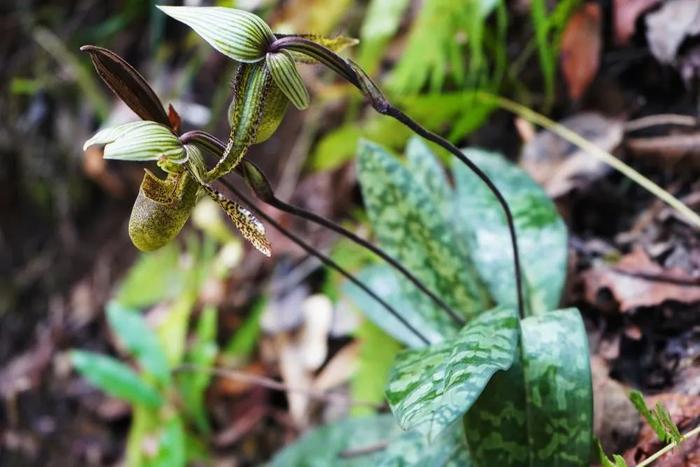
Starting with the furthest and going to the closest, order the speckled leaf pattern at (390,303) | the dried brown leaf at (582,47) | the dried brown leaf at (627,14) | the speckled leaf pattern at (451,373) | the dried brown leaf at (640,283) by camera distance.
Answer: the dried brown leaf at (582,47)
the dried brown leaf at (627,14)
the speckled leaf pattern at (390,303)
the dried brown leaf at (640,283)
the speckled leaf pattern at (451,373)

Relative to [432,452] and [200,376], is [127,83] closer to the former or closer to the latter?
[432,452]

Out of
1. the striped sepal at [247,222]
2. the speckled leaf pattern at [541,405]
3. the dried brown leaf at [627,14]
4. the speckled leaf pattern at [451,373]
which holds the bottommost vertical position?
the speckled leaf pattern at [541,405]

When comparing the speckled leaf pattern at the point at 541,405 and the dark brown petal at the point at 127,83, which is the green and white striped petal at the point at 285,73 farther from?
the speckled leaf pattern at the point at 541,405

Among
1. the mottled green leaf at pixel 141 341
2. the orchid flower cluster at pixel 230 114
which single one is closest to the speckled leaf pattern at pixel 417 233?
the orchid flower cluster at pixel 230 114

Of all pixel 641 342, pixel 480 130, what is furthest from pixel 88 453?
pixel 641 342

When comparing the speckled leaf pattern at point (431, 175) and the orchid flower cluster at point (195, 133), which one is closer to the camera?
the orchid flower cluster at point (195, 133)

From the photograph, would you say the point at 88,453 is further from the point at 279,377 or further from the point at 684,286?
the point at 684,286

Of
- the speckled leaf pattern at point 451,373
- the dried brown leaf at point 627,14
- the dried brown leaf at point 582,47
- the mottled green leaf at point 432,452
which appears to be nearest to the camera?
the speckled leaf pattern at point 451,373

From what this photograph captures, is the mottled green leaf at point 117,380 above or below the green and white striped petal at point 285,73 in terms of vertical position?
below
